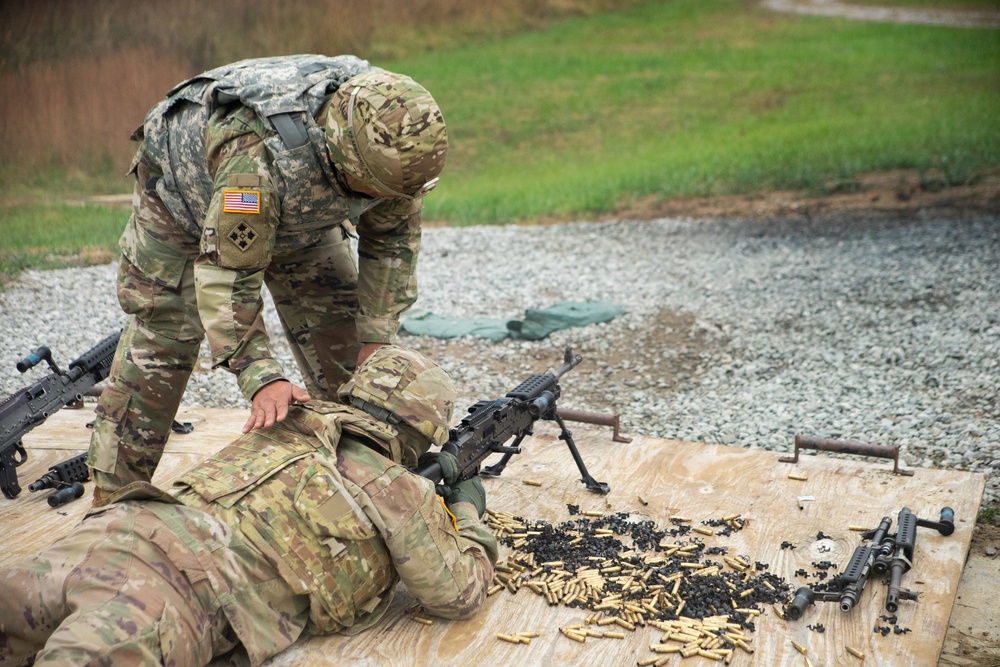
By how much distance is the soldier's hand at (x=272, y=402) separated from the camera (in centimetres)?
377

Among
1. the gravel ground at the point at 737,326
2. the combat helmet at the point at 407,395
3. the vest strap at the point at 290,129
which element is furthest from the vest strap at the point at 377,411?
the gravel ground at the point at 737,326

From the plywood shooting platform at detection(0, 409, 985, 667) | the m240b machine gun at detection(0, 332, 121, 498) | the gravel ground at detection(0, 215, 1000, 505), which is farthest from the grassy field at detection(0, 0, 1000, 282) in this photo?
the m240b machine gun at detection(0, 332, 121, 498)

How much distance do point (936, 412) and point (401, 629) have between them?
503 centimetres

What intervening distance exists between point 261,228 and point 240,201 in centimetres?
16

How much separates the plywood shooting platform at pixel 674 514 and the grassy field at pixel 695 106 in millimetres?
8847

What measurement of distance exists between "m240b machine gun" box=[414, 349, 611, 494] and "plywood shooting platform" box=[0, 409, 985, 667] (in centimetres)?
32

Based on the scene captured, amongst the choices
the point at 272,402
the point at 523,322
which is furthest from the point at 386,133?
the point at 523,322

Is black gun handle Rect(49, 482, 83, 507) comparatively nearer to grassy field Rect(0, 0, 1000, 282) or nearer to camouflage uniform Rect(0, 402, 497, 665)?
camouflage uniform Rect(0, 402, 497, 665)

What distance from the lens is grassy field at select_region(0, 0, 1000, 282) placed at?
14.0 meters

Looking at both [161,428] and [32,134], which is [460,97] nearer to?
[32,134]

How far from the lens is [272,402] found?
151 inches

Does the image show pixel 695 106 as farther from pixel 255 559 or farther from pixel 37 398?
pixel 255 559

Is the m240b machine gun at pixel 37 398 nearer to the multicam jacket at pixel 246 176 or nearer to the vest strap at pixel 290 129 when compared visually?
the multicam jacket at pixel 246 176

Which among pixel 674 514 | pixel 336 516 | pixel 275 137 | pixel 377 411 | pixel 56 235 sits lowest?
pixel 56 235
